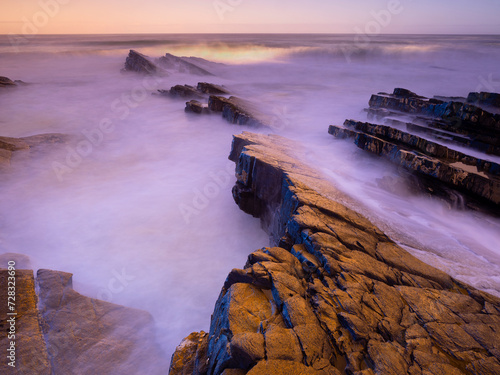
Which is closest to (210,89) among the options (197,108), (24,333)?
(197,108)

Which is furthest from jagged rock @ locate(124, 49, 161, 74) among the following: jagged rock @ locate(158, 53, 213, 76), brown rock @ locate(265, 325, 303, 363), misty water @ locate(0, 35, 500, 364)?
brown rock @ locate(265, 325, 303, 363)

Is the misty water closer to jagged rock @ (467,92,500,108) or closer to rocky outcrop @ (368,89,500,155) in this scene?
rocky outcrop @ (368,89,500,155)

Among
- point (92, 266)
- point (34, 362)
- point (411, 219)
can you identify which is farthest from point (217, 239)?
point (411, 219)

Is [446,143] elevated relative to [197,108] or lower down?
elevated

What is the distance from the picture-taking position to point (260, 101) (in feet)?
78.8

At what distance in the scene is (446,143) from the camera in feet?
35.3

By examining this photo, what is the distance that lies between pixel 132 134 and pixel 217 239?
12.8m

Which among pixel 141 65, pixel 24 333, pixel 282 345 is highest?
pixel 141 65

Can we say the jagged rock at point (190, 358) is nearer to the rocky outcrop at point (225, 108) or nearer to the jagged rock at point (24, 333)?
the jagged rock at point (24, 333)

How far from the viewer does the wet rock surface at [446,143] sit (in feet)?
25.9

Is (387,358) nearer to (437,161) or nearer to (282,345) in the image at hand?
(282,345)

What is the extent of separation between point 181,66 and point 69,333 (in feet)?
131

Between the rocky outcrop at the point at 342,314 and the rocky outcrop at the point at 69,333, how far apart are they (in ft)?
5.43

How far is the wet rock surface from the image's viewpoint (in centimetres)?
790
